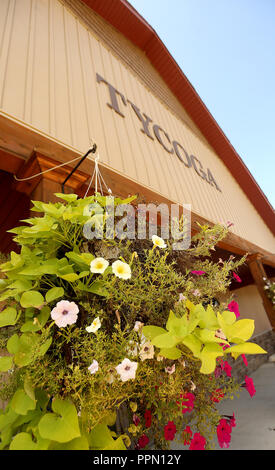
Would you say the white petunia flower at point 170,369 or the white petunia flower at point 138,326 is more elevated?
the white petunia flower at point 138,326

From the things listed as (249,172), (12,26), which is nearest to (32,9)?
(12,26)

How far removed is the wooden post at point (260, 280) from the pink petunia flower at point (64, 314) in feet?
15.3

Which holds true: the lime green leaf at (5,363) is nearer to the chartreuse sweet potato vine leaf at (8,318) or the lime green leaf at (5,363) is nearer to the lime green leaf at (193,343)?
the chartreuse sweet potato vine leaf at (8,318)

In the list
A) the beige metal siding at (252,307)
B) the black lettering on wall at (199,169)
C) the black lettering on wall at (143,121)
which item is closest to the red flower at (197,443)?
the black lettering on wall at (143,121)

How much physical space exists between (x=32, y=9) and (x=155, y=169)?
2.14 meters

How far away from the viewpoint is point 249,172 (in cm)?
786

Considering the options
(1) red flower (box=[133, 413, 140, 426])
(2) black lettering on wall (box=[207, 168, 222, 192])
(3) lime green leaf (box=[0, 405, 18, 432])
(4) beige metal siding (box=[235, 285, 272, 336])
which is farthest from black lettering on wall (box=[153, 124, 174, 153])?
(4) beige metal siding (box=[235, 285, 272, 336])

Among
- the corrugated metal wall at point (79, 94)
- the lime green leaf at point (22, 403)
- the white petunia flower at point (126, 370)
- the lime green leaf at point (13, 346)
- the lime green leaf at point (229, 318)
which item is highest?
the corrugated metal wall at point (79, 94)

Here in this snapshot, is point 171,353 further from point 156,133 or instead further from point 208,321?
point 156,133

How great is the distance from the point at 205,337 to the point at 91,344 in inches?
14.1

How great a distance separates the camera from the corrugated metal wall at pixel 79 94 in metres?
1.84

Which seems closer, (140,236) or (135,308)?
(135,308)

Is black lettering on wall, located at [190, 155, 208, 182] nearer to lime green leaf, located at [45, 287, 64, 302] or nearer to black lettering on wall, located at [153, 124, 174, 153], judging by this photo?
black lettering on wall, located at [153, 124, 174, 153]
